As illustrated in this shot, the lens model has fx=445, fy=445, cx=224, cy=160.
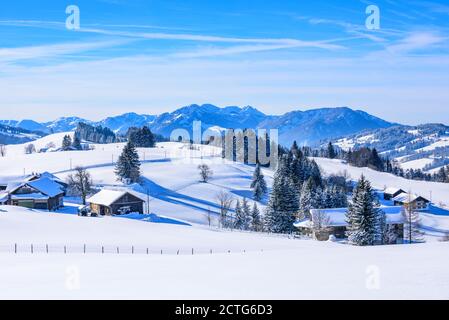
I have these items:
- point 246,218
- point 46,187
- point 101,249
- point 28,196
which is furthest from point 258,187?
point 101,249

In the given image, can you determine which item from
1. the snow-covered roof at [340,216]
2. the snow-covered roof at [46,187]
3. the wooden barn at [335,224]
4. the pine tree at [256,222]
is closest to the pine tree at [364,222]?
the wooden barn at [335,224]

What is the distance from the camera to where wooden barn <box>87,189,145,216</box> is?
62.6 m

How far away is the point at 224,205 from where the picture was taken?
77.1 metres

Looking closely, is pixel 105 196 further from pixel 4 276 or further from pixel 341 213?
pixel 4 276

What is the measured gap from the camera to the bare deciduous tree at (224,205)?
224 ft

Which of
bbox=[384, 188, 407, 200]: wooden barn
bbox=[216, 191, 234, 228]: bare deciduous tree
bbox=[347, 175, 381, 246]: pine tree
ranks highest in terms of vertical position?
bbox=[347, 175, 381, 246]: pine tree

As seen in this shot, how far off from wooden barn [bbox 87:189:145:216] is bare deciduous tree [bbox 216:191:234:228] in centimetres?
1264

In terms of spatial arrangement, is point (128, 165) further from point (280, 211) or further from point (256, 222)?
point (280, 211)

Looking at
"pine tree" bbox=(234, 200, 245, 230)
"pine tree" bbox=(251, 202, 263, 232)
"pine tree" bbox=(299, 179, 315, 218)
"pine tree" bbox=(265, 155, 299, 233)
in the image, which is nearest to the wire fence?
"pine tree" bbox=(265, 155, 299, 233)

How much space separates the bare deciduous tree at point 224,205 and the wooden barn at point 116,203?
41.5 feet

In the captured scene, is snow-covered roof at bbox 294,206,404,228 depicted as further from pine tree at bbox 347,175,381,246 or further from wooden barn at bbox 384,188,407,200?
wooden barn at bbox 384,188,407,200

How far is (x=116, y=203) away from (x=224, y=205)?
21.0m

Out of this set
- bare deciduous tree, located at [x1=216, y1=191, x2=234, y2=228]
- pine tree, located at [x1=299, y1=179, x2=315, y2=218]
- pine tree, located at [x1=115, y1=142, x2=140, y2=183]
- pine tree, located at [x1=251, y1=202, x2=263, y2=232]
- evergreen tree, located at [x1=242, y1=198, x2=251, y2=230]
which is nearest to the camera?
bare deciduous tree, located at [x1=216, y1=191, x2=234, y2=228]
